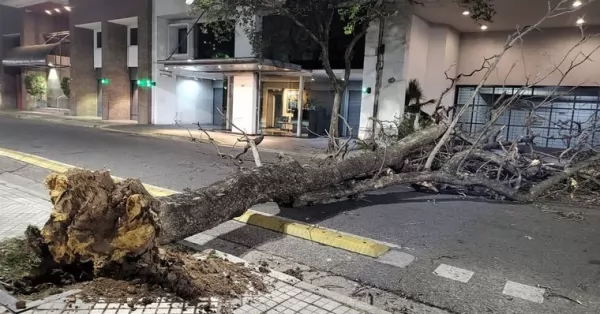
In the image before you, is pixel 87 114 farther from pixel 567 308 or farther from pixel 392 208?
pixel 567 308

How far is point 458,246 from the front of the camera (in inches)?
198

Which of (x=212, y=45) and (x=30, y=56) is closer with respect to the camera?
(x=212, y=45)

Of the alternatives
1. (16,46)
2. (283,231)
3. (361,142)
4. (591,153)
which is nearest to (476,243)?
(283,231)

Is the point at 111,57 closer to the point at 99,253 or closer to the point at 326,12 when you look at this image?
the point at 326,12

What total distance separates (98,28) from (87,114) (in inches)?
227

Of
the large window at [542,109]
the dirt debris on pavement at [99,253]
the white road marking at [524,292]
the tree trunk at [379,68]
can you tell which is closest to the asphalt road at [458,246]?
the white road marking at [524,292]

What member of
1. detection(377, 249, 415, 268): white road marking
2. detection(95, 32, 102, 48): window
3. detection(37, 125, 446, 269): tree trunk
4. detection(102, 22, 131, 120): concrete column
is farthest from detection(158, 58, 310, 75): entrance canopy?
detection(37, 125, 446, 269): tree trunk

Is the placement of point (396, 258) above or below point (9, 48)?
below

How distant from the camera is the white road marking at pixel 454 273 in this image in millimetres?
4090

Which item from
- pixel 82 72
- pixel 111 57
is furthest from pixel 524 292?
pixel 82 72

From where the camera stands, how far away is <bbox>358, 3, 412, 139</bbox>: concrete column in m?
15.3

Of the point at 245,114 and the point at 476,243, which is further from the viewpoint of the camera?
the point at 245,114

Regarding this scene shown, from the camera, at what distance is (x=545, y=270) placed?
4.35 m

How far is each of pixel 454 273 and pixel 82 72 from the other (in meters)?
29.4
